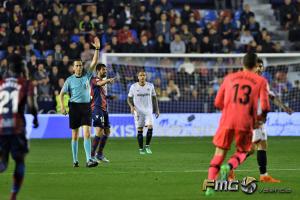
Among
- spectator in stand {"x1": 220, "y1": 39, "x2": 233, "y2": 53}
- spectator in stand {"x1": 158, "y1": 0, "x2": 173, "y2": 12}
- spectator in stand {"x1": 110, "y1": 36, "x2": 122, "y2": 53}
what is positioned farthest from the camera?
spectator in stand {"x1": 158, "y1": 0, "x2": 173, "y2": 12}

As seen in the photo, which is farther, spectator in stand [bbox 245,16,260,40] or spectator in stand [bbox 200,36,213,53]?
spectator in stand [bbox 245,16,260,40]

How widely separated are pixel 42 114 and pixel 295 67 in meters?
9.02

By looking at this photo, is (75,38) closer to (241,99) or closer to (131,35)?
(131,35)

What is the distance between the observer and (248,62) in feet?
39.2

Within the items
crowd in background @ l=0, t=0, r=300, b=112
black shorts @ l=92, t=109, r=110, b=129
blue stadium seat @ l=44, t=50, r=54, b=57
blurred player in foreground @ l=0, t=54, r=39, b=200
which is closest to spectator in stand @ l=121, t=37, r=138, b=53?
crowd in background @ l=0, t=0, r=300, b=112

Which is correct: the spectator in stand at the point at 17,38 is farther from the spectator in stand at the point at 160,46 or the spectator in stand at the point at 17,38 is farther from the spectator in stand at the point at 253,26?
the spectator in stand at the point at 253,26

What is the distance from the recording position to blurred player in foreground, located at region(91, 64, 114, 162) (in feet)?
59.6

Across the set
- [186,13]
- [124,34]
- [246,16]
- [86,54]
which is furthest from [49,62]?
[246,16]

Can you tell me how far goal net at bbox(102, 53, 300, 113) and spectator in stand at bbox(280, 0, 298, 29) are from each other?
15.9ft

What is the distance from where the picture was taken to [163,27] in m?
32.4

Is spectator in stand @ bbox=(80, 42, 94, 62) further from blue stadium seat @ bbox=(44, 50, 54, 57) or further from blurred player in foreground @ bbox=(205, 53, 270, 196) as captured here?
blurred player in foreground @ bbox=(205, 53, 270, 196)

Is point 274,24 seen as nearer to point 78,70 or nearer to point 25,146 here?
point 78,70

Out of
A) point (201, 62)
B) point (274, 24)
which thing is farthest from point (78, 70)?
point (274, 24)

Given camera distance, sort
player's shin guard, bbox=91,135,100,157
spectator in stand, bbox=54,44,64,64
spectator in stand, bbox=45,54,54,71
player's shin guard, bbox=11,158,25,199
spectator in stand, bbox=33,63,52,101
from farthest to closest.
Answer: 1. spectator in stand, bbox=54,44,64,64
2. spectator in stand, bbox=45,54,54,71
3. spectator in stand, bbox=33,63,52,101
4. player's shin guard, bbox=91,135,100,157
5. player's shin guard, bbox=11,158,25,199
